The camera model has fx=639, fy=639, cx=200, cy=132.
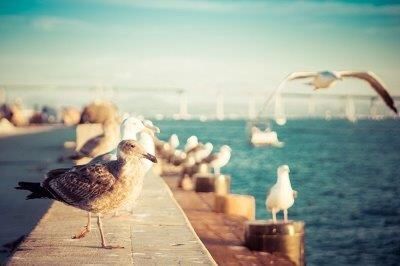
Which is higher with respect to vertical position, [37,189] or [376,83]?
[376,83]

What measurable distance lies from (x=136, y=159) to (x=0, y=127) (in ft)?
Answer: 127

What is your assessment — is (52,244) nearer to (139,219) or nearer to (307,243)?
(139,219)

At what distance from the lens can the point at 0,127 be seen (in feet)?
139

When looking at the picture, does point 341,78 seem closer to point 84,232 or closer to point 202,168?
point 84,232

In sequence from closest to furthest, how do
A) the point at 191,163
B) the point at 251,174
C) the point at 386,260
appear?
the point at 386,260 → the point at 191,163 → the point at 251,174

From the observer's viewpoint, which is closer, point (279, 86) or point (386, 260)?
point (279, 86)

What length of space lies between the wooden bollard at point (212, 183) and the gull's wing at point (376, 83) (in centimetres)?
585

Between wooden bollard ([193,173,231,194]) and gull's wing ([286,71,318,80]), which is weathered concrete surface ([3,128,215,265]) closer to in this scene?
gull's wing ([286,71,318,80])

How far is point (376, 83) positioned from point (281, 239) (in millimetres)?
2764

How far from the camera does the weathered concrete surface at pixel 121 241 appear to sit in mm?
5305

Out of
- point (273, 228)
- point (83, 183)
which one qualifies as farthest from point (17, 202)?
point (83, 183)

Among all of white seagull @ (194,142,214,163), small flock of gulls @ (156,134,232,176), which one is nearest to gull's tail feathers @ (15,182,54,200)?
small flock of gulls @ (156,134,232,176)

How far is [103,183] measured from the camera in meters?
5.65

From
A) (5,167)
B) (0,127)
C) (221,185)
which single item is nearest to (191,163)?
(221,185)
